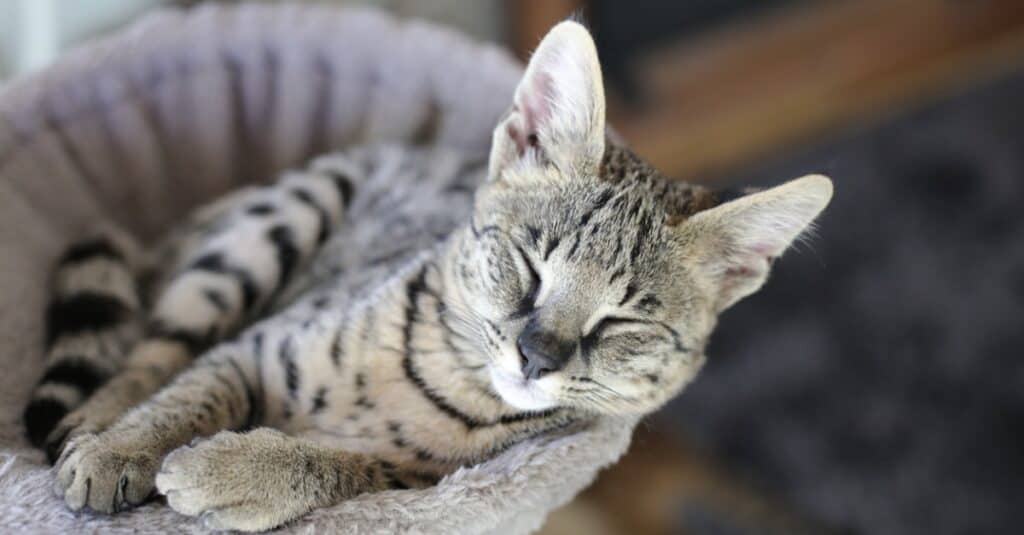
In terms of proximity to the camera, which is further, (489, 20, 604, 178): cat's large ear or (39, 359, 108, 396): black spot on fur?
(39, 359, 108, 396): black spot on fur

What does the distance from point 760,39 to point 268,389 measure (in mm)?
2003

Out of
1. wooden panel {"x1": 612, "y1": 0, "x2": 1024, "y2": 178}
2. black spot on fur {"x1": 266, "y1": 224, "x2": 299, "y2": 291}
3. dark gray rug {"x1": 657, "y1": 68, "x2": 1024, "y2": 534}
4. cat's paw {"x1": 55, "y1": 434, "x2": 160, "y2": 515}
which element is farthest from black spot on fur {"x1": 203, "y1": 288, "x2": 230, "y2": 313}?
wooden panel {"x1": 612, "y1": 0, "x2": 1024, "y2": 178}

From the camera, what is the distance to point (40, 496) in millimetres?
1147

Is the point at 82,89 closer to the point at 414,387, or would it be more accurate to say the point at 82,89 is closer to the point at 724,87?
the point at 414,387

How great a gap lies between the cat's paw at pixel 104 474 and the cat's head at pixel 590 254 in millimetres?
414

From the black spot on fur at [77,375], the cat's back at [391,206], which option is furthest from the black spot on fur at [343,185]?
the black spot on fur at [77,375]

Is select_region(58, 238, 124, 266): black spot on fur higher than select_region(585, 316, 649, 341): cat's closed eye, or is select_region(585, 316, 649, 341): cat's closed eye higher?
select_region(585, 316, 649, 341): cat's closed eye

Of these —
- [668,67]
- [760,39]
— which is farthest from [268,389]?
[760,39]

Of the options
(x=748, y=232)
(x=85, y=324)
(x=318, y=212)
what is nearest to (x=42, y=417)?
(x=85, y=324)

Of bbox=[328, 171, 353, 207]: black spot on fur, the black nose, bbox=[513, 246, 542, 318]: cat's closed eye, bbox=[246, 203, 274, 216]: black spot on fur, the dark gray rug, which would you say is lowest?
the dark gray rug

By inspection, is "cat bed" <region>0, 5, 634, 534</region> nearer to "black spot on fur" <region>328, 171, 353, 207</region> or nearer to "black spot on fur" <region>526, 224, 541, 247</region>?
"black spot on fur" <region>328, 171, 353, 207</region>

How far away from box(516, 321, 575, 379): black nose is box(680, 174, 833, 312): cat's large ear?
0.65 ft

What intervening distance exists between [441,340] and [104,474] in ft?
1.39

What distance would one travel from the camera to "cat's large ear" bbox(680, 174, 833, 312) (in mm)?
1137
